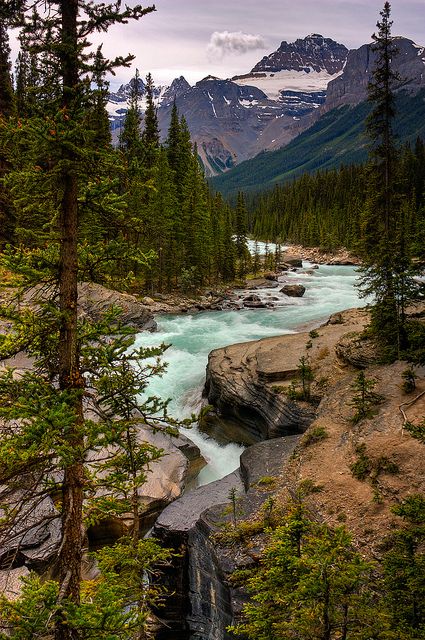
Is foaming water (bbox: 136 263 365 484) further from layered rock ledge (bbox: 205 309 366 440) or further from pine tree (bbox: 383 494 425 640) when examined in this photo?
pine tree (bbox: 383 494 425 640)

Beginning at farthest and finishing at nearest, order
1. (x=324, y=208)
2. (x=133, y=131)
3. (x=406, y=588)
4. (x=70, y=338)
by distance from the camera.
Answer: (x=324, y=208) < (x=133, y=131) < (x=406, y=588) < (x=70, y=338)

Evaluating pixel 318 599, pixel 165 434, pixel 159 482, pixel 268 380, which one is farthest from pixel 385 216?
pixel 318 599

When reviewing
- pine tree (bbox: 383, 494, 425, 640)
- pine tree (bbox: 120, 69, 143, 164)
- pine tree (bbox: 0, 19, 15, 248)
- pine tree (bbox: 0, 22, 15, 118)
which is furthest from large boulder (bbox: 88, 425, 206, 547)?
pine tree (bbox: 0, 22, 15, 118)

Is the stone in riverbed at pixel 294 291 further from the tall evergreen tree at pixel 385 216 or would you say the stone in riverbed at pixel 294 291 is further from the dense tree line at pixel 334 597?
the dense tree line at pixel 334 597

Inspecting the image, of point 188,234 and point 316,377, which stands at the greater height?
point 188,234

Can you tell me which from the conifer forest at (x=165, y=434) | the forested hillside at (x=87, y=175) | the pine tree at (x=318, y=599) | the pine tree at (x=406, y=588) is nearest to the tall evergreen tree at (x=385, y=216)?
the conifer forest at (x=165, y=434)

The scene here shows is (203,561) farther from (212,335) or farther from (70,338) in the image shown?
(212,335)

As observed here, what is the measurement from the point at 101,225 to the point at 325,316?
103 ft

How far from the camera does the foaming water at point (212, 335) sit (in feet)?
58.8

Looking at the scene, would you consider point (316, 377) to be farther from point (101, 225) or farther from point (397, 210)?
point (101, 225)

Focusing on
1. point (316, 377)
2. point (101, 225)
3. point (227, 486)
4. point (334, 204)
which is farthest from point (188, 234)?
point (334, 204)

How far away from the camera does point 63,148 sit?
17.1ft

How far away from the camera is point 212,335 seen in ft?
103

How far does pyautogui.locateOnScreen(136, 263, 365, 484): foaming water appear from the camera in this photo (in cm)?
1792
